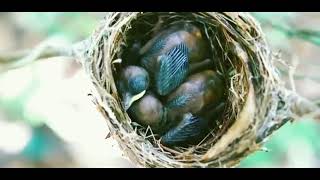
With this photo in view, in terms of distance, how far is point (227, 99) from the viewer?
70.7 inches

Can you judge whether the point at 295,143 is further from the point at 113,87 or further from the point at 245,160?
the point at 113,87

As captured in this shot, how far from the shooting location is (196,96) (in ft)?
5.88

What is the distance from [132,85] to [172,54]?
14 cm

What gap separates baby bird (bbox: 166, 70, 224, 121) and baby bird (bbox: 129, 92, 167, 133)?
0.10 ft

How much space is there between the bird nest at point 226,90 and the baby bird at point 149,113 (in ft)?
0.07

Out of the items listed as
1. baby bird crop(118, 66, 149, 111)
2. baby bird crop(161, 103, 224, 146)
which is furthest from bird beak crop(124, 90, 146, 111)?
baby bird crop(161, 103, 224, 146)

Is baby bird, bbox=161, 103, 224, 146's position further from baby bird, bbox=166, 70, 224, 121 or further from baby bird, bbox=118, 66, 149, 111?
baby bird, bbox=118, 66, 149, 111

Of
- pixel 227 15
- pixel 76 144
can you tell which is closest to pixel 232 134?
pixel 227 15

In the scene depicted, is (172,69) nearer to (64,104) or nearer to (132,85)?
(132,85)

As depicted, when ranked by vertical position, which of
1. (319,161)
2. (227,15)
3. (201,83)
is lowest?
(319,161)

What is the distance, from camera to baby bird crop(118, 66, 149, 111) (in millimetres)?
1775

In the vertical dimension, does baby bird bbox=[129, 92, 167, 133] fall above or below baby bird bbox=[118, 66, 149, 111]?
below

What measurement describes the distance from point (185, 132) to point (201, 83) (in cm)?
14

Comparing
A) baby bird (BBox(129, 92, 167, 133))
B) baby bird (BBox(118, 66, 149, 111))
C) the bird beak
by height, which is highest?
baby bird (BBox(118, 66, 149, 111))
